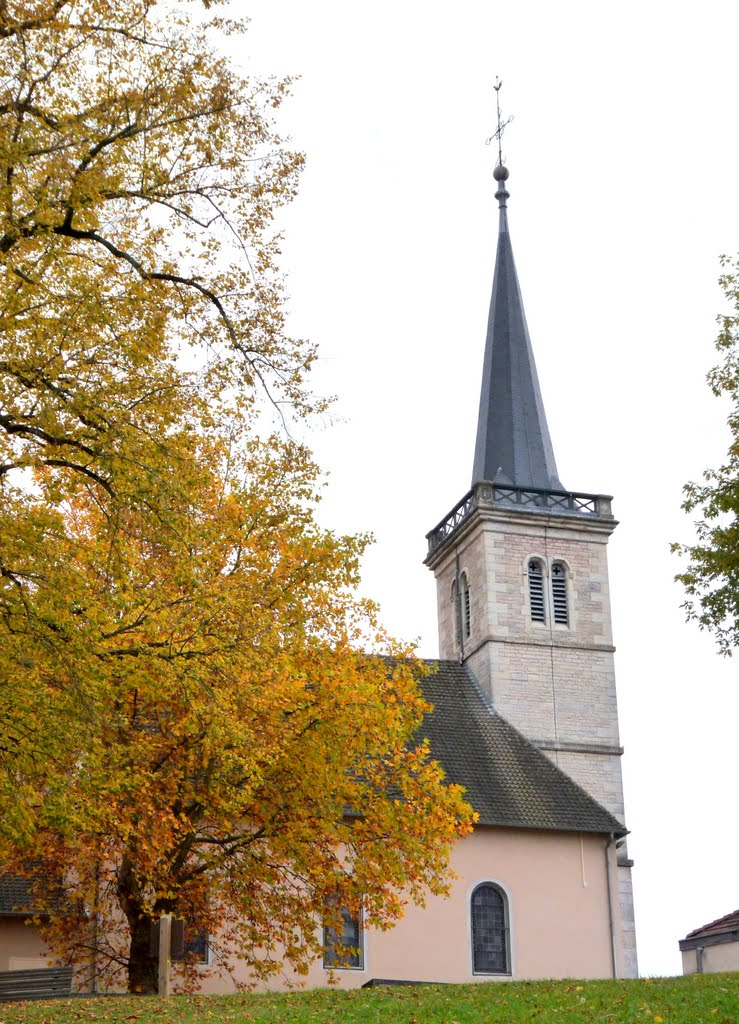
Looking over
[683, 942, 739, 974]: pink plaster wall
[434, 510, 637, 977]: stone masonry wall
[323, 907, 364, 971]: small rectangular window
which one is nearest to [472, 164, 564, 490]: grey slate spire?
[434, 510, 637, 977]: stone masonry wall

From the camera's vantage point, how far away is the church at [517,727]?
28.2m

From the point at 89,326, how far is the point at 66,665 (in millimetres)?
3538

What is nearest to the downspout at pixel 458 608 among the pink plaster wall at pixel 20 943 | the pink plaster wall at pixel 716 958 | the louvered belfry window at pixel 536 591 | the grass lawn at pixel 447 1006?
the louvered belfry window at pixel 536 591

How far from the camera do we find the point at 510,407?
3966cm

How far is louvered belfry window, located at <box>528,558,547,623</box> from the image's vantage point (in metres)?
35.8

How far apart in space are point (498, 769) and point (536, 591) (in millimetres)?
6398

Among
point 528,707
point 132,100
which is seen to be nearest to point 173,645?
point 132,100

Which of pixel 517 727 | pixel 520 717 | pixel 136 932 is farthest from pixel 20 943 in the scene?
pixel 520 717

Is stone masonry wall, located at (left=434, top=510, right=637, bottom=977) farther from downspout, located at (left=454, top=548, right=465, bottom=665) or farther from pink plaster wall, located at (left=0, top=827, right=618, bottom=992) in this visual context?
pink plaster wall, located at (left=0, top=827, right=618, bottom=992)

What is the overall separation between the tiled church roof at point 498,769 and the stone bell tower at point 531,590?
87 cm

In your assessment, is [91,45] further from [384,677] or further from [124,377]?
[384,677]

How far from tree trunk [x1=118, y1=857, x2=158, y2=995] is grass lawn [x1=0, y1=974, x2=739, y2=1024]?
2.15 metres

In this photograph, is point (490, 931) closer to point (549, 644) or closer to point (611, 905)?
point (611, 905)

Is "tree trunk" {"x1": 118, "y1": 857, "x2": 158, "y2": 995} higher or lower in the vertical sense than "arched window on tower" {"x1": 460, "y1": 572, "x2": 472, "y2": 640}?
lower
